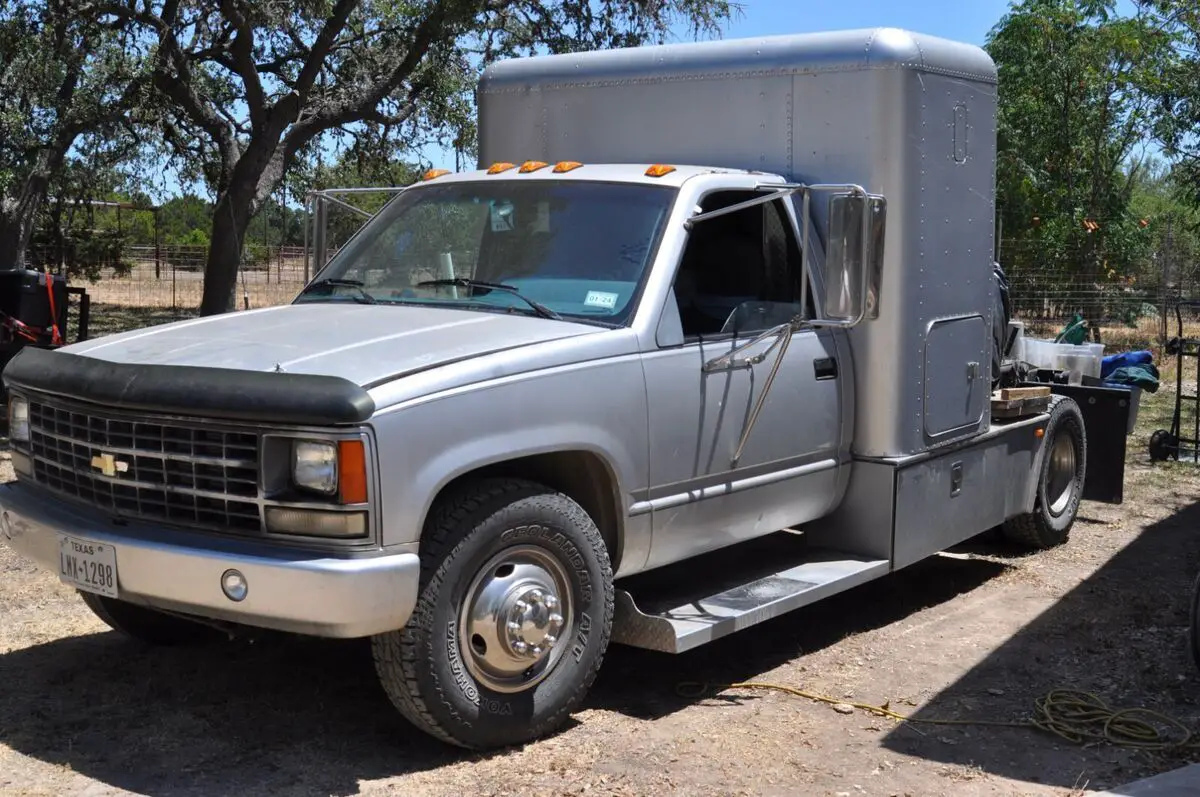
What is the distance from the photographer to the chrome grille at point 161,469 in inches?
178

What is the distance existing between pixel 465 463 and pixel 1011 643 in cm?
325

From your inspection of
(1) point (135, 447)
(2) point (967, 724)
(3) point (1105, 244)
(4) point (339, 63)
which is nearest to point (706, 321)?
(2) point (967, 724)

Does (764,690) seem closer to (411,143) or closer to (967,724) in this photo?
(967,724)

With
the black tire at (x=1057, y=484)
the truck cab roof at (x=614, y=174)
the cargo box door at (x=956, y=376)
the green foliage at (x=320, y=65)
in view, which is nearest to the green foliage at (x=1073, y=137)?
the green foliage at (x=320, y=65)

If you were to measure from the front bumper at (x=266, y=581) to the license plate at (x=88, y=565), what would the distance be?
0.10 ft

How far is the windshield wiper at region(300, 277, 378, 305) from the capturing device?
586 centimetres

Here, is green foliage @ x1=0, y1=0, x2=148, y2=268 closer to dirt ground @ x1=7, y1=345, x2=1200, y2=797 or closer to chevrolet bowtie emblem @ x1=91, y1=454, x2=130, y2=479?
dirt ground @ x1=7, y1=345, x2=1200, y2=797

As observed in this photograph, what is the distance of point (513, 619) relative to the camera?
486 centimetres

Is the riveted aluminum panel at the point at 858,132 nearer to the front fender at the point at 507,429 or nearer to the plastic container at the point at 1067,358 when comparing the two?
the front fender at the point at 507,429

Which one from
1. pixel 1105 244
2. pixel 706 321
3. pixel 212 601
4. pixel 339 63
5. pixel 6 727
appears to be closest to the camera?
pixel 212 601

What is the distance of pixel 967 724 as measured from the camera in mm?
5434

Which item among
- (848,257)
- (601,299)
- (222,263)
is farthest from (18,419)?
(222,263)

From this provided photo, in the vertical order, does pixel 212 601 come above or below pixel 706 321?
below

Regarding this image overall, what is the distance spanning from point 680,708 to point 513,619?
108 cm
